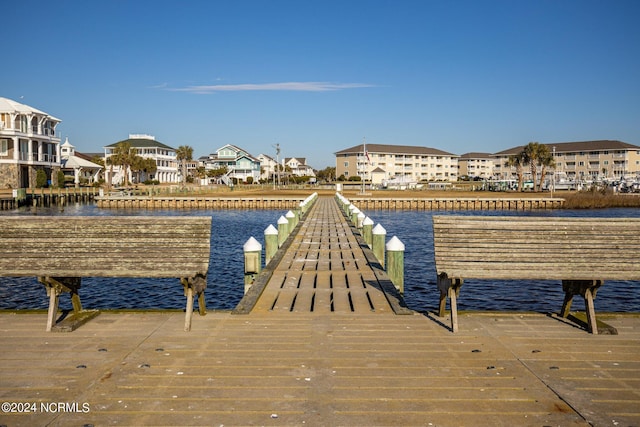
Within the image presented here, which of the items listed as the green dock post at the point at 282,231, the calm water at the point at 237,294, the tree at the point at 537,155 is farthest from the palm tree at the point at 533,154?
the green dock post at the point at 282,231

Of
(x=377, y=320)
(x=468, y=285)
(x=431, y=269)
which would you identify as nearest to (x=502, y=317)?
(x=377, y=320)

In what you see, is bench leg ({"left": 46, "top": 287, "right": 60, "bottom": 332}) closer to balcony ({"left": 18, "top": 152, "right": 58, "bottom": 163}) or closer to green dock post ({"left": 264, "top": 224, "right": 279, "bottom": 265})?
green dock post ({"left": 264, "top": 224, "right": 279, "bottom": 265})

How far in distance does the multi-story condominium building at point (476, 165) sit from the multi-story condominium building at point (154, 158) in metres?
98.1

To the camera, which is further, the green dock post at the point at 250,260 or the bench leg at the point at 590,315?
the green dock post at the point at 250,260

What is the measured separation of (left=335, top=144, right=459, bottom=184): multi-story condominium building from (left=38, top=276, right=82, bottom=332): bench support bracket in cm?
13453

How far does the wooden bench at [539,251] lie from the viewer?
7.46m

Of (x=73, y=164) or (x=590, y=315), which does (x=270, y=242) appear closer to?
(x=590, y=315)

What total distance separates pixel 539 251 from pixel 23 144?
A: 3172 inches

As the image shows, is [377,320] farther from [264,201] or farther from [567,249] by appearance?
[264,201]

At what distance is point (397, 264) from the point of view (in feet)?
36.5

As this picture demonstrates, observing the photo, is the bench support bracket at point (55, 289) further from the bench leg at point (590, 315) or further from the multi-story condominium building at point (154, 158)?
the multi-story condominium building at point (154, 158)

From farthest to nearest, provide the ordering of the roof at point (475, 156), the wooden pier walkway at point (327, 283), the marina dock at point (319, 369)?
the roof at point (475, 156)
the wooden pier walkway at point (327, 283)
the marina dock at point (319, 369)

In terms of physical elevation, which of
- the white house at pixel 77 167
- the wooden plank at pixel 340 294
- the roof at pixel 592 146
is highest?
the roof at pixel 592 146

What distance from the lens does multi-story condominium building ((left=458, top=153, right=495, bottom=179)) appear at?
180 metres
